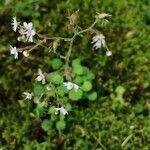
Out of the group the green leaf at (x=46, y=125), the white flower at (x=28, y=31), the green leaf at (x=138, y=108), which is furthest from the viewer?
the green leaf at (x=138, y=108)

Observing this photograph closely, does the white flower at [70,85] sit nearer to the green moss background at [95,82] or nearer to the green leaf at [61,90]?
the green leaf at [61,90]

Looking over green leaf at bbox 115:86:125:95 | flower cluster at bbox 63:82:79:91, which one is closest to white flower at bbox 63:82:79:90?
flower cluster at bbox 63:82:79:91

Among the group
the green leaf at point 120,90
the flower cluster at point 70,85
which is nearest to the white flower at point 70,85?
the flower cluster at point 70,85

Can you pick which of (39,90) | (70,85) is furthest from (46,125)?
(70,85)

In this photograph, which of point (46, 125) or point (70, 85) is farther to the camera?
point (46, 125)

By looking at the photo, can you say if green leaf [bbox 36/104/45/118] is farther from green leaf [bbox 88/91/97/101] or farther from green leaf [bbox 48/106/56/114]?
green leaf [bbox 88/91/97/101]

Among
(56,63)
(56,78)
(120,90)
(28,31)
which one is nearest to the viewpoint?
(28,31)

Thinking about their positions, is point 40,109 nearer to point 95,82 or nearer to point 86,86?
point 86,86

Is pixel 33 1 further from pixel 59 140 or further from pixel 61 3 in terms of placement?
pixel 59 140
